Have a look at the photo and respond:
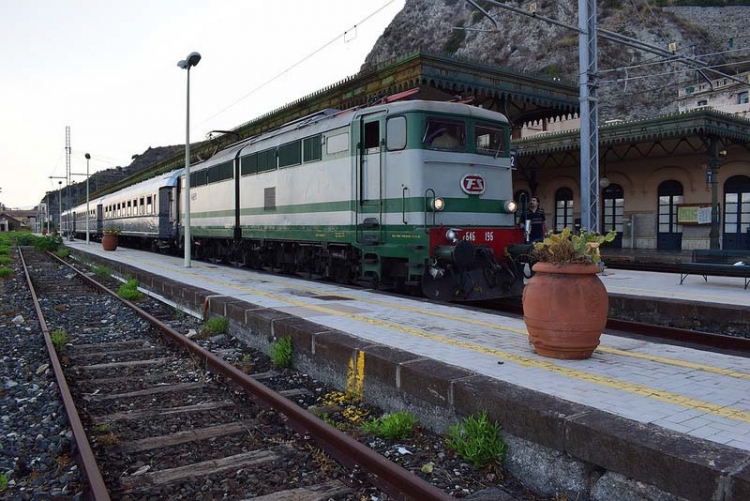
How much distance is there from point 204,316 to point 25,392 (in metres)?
3.57

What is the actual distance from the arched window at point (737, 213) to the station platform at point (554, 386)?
2117 cm

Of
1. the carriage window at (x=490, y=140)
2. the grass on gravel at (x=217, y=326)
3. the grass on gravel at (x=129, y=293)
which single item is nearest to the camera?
the grass on gravel at (x=217, y=326)

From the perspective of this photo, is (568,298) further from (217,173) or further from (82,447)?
(217,173)

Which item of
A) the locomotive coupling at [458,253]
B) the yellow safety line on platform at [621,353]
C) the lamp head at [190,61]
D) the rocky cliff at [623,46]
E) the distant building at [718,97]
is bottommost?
the yellow safety line on platform at [621,353]

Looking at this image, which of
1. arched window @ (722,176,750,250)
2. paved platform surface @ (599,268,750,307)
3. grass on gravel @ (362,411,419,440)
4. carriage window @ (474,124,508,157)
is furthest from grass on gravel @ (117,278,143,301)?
arched window @ (722,176,750,250)

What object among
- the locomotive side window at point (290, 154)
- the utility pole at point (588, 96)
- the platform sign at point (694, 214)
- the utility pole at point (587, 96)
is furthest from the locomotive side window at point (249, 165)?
the platform sign at point (694, 214)

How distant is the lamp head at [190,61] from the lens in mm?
15961

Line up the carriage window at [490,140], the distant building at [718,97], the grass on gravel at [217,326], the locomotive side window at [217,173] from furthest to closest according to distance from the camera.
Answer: the distant building at [718,97] < the locomotive side window at [217,173] < the carriage window at [490,140] < the grass on gravel at [217,326]

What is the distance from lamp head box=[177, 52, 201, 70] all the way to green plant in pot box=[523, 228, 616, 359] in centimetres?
1383

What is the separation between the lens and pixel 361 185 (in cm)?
1034

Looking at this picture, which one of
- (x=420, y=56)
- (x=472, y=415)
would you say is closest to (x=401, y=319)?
(x=472, y=415)

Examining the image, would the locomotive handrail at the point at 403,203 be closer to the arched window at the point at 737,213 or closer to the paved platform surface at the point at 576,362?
the paved platform surface at the point at 576,362

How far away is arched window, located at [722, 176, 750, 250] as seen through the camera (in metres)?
23.7

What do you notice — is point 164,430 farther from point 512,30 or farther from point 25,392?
point 512,30
